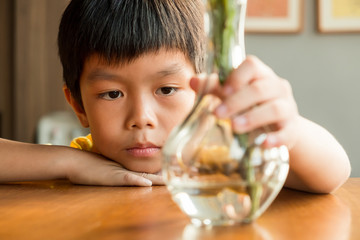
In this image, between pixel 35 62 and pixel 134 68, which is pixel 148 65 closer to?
pixel 134 68

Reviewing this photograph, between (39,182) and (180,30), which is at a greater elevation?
(180,30)

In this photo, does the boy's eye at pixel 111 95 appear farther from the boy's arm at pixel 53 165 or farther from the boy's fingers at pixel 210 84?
the boy's fingers at pixel 210 84

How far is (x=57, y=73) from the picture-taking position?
3801mm

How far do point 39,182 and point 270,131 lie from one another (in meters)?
0.62

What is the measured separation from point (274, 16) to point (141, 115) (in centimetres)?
243

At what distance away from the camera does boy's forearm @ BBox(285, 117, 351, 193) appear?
76 centimetres

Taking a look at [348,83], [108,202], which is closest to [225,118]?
[108,202]

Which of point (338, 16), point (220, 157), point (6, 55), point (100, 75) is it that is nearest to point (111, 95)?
point (100, 75)

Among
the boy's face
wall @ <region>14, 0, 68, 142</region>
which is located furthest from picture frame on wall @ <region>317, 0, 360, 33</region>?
the boy's face

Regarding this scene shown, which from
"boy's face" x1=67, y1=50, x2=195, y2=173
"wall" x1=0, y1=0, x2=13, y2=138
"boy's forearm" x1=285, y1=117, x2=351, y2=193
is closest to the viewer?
"boy's forearm" x1=285, y1=117, x2=351, y2=193

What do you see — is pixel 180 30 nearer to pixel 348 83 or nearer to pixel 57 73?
pixel 348 83

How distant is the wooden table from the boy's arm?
0.14 meters

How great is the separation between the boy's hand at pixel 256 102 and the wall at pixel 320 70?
106 inches

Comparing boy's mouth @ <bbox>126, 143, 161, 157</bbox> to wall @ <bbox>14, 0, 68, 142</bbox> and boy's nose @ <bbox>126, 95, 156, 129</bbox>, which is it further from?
wall @ <bbox>14, 0, 68, 142</bbox>
